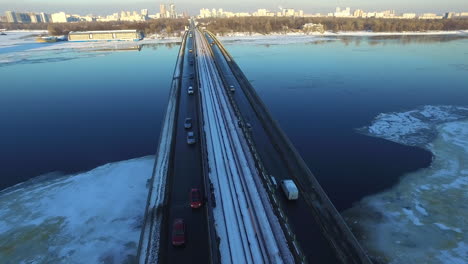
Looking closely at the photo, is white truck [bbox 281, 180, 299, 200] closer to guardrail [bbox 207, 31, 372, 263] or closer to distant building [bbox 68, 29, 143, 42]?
guardrail [bbox 207, 31, 372, 263]

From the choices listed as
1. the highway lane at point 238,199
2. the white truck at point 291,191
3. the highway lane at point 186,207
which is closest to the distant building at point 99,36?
the highway lane at point 186,207

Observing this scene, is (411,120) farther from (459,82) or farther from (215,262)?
(215,262)

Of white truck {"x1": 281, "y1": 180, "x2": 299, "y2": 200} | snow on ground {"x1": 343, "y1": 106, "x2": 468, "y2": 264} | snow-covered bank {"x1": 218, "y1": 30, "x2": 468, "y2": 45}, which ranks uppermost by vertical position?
snow-covered bank {"x1": 218, "y1": 30, "x2": 468, "y2": 45}

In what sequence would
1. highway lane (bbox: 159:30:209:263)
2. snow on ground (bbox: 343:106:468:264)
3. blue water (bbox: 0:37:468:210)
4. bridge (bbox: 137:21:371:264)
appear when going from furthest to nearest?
blue water (bbox: 0:37:468:210) < snow on ground (bbox: 343:106:468:264) < bridge (bbox: 137:21:371:264) < highway lane (bbox: 159:30:209:263)

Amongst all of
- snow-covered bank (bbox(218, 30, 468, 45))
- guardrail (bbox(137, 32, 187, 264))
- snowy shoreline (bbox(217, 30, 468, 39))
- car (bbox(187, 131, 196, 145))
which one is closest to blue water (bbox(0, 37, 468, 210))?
guardrail (bbox(137, 32, 187, 264))

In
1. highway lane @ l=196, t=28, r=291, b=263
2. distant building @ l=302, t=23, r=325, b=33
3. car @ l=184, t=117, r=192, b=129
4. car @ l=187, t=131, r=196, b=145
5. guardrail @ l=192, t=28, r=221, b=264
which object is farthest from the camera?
distant building @ l=302, t=23, r=325, b=33

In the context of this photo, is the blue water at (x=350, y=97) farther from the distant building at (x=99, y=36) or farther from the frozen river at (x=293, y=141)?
A: the distant building at (x=99, y=36)

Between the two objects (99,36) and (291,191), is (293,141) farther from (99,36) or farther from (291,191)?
(99,36)
